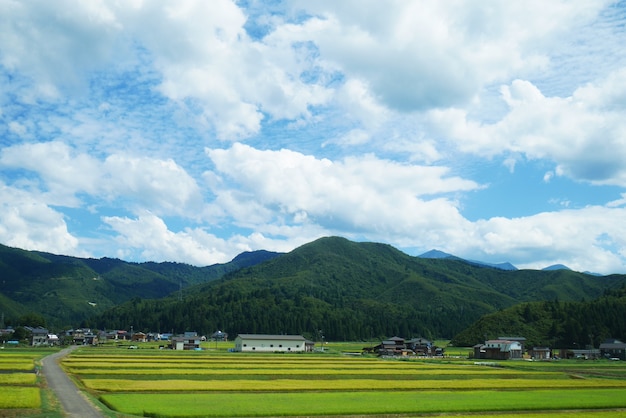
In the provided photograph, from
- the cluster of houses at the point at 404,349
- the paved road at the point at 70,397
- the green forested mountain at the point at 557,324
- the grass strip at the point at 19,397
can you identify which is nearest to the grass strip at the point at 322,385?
the paved road at the point at 70,397

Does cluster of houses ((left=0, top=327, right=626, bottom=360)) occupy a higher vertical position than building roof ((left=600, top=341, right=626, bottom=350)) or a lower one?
lower

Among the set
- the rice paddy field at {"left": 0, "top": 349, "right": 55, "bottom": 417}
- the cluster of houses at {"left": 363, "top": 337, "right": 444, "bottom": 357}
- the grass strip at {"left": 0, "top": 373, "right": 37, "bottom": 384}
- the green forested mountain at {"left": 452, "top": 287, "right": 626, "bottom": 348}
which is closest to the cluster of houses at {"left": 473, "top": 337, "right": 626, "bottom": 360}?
the cluster of houses at {"left": 363, "top": 337, "right": 444, "bottom": 357}

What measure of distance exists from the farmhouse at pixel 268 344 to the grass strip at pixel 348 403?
7370 cm

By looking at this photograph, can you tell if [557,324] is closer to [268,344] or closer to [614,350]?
[614,350]

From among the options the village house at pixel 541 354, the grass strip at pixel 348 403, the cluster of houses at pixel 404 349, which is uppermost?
the grass strip at pixel 348 403

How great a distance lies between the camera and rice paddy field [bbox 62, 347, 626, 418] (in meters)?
33.2

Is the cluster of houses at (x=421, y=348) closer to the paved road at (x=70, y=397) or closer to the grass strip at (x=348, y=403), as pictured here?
the grass strip at (x=348, y=403)

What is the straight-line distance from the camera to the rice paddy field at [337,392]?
3319 cm

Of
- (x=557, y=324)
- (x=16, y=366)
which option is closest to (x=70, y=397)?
(x=16, y=366)

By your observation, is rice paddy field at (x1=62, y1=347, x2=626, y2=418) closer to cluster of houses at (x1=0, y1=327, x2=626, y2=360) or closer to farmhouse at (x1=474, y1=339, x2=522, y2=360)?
farmhouse at (x1=474, y1=339, x2=522, y2=360)

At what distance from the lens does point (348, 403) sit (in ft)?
118

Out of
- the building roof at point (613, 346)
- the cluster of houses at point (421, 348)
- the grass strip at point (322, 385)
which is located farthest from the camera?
the building roof at point (613, 346)

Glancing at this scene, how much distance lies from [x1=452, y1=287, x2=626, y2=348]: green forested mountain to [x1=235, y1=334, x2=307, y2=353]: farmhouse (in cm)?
5484

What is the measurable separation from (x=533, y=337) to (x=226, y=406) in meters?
127
